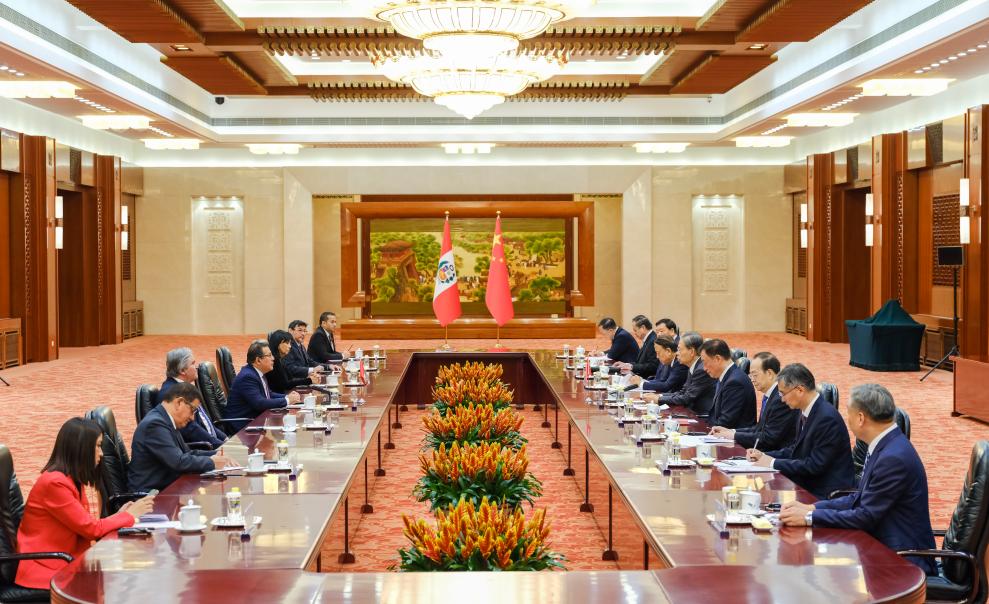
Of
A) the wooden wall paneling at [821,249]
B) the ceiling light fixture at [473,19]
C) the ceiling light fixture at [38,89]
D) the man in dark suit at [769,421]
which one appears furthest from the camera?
the wooden wall paneling at [821,249]

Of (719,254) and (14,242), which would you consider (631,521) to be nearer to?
(14,242)

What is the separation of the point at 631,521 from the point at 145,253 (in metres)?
18.0

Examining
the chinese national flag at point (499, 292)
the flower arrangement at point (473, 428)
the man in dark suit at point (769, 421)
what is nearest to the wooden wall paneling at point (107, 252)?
the chinese national flag at point (499, 292)

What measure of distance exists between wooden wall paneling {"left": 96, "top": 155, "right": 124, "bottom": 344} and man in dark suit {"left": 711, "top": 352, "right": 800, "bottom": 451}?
14473 millimetres

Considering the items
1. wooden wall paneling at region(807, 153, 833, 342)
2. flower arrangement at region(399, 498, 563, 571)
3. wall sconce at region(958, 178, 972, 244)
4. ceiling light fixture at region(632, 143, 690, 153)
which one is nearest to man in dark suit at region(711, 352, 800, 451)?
flower arrangement at region(399, 498, 563, 571)

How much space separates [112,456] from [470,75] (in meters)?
6.21

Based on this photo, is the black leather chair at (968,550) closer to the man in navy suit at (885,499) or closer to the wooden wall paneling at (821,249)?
the man in navy suit at (885,499)

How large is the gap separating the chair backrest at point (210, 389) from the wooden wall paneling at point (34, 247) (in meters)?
8.59

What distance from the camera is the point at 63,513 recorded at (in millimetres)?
3924

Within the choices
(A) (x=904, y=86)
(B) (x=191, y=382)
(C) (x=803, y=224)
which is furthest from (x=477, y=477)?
(C) (x=803, y=224)

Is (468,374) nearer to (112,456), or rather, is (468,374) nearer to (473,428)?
(473,428)

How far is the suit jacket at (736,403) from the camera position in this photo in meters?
6.80

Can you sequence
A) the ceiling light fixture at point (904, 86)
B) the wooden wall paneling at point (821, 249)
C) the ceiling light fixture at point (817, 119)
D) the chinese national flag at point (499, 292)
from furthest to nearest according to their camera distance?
the wooden wall paneling at point (821, 249) < the ceiling light fixture at point (817, 119) < the chinese national flag at point (499, 292) < the ceiling light fixture at point (904, 86)

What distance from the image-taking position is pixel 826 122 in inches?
625
